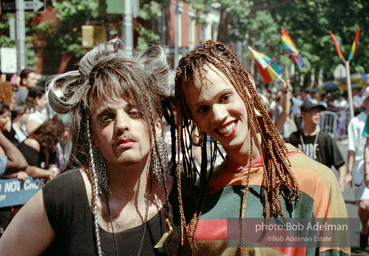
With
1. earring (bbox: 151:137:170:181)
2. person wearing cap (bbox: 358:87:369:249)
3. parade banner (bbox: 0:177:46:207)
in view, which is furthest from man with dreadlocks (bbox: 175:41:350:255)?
person wearing cap (bbox: 358:87:369:249)

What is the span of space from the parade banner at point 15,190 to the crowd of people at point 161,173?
9.74 ft

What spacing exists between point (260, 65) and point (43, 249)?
5.34 metres

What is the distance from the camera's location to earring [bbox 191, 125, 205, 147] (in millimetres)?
2938

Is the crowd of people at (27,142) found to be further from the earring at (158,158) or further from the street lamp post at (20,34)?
the street lamp post at (20,34)

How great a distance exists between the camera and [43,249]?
8.20 ft

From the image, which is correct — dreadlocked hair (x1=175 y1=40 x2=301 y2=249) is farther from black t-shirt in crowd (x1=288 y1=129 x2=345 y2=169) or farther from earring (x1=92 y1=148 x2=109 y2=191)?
black t-shirt in crowd (x1=288 y1=129 x2=345 y2=169)

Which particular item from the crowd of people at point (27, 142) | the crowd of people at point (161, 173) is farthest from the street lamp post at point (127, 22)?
the crowd of people at point (161, 173)

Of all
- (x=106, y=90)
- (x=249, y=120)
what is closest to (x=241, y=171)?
(x=249, y=120)

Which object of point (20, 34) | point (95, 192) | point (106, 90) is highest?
point (20, 34)

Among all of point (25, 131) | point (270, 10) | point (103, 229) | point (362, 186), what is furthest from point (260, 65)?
point (270, 10)

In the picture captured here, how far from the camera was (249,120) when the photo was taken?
2.71m

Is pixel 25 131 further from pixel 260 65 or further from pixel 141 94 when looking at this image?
A: pixel 141 94

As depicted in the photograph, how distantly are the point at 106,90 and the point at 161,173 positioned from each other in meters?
0.51

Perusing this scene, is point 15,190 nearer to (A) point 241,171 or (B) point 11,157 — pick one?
(B) point 11,157
